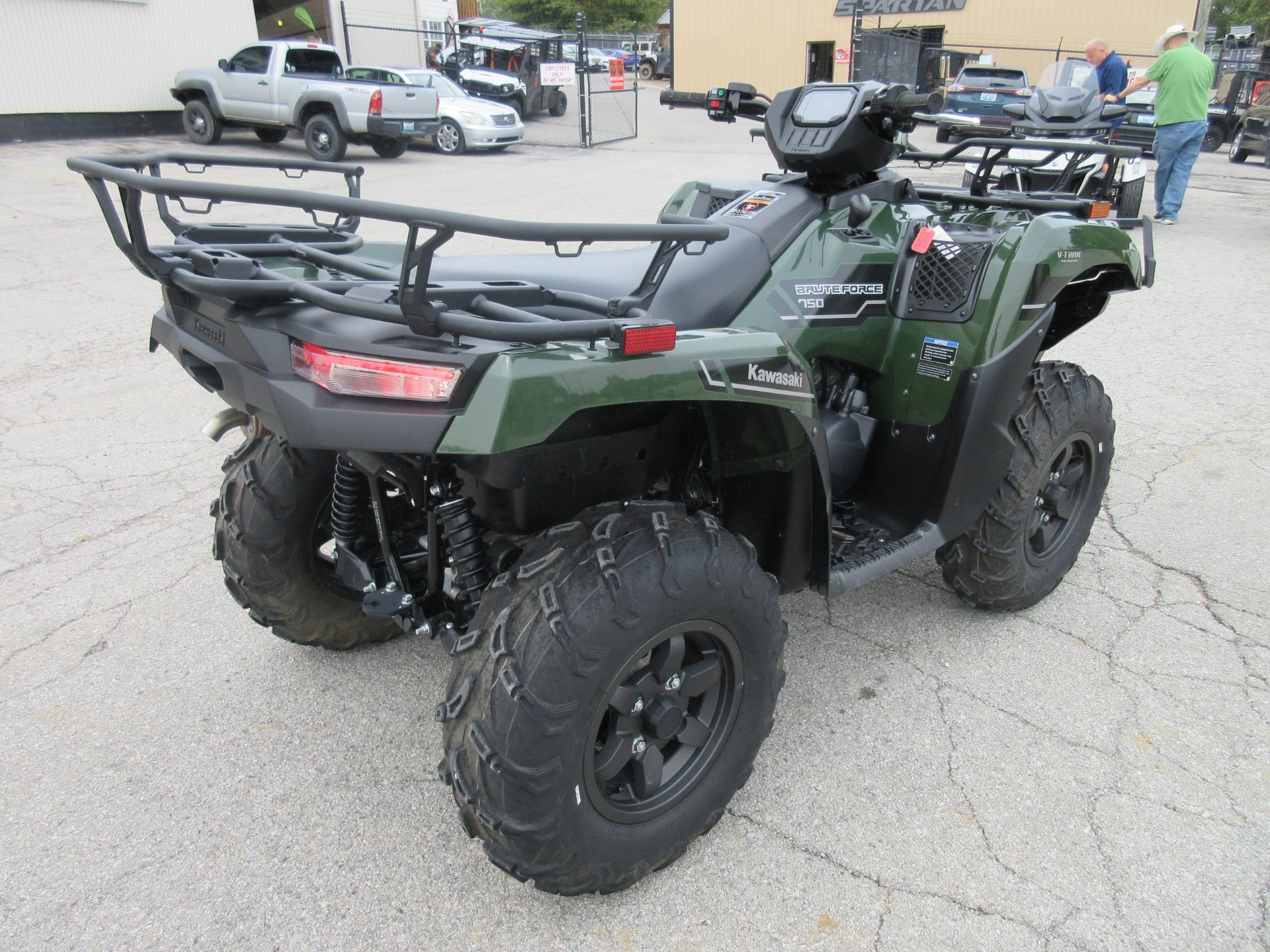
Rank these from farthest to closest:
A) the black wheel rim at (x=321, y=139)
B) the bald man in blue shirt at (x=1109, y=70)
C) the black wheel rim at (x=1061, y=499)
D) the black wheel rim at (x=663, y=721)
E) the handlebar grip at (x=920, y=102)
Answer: the black wheel rim at (x=321, y=139) → the bald man in blue shirt at (x=1109, y=70) → the black wheel rim at (x=1061, y=499) → the handlebar grip at (x=920, y=102) → the black wheel rim at (x=663, y=721)

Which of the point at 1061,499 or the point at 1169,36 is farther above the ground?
the point at 1169,36

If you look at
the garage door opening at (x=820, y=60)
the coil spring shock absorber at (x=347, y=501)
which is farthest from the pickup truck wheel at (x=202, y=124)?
the garage door opening at (x=820, y=60)

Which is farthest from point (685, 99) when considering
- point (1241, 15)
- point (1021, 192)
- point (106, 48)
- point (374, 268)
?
point (1241, 15)

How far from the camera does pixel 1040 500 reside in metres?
3.36

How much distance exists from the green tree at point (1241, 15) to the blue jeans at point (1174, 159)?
42.5 m

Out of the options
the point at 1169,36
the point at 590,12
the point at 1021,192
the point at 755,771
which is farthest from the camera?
the point at 590,12

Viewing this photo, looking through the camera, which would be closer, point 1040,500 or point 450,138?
point 1040,500

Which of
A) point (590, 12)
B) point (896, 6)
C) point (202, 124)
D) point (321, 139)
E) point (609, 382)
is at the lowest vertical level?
point (321, 139)

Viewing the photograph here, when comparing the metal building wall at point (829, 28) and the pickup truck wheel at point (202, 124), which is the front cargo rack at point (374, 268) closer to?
the pickup truck wheel at point (202, 124)

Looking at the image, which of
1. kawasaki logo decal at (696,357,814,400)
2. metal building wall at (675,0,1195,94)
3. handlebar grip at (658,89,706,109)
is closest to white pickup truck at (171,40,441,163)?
handlebar grip at (658,89,706,109)

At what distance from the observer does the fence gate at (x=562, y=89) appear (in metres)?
19.3

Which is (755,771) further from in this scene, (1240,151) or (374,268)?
(1240,151)

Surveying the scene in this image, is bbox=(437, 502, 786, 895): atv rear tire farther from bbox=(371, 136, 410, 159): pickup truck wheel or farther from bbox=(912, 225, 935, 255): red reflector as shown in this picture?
bbox=(371, 136, 410, 159): pickup truck wheel

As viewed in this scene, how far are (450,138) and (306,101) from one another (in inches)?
115
